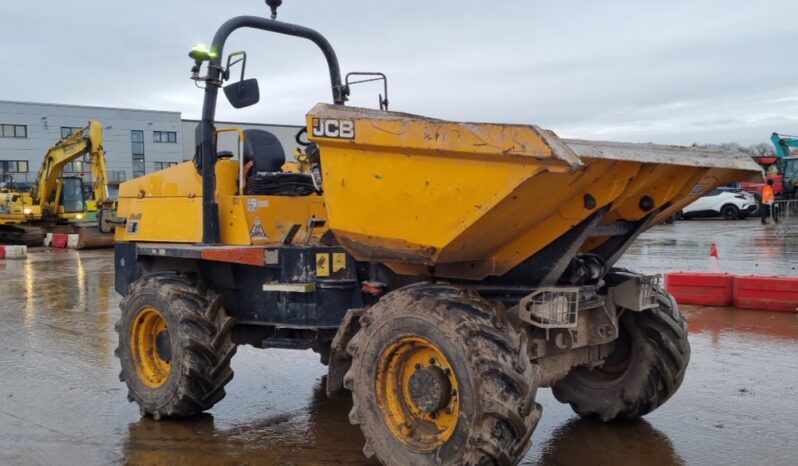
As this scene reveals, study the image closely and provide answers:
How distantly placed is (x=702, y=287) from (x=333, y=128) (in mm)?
7338

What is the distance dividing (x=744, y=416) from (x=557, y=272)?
2198 mm

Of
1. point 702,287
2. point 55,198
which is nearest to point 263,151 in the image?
point 702,287

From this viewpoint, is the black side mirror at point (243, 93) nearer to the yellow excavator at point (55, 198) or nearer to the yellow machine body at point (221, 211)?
the yellow machine body at point (221, 211)

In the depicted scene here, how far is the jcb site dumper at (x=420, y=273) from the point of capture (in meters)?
3.81

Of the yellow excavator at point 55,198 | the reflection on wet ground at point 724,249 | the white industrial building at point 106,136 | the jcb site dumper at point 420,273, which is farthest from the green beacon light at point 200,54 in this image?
the white industrial building at point 106,136

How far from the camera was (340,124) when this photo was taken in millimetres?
4191

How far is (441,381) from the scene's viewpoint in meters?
4.11

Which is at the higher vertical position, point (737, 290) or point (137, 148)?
point (137, 148)

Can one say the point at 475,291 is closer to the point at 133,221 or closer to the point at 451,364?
the point at 451,364

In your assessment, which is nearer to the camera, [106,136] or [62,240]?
[62,240]

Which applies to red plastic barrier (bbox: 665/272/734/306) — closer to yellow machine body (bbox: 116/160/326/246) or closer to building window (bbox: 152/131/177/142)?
yellow machine body (bbox: 116/160/326/246)

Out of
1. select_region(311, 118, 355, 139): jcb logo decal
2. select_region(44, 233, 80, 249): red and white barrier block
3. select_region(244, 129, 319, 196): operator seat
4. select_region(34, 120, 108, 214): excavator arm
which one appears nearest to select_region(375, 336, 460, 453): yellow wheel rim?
select_region(311, 118, 355, 139): jcb logo decal

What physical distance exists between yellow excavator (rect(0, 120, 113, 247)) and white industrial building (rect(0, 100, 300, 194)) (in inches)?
1022

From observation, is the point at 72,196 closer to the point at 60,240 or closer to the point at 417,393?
the point at 60,240
